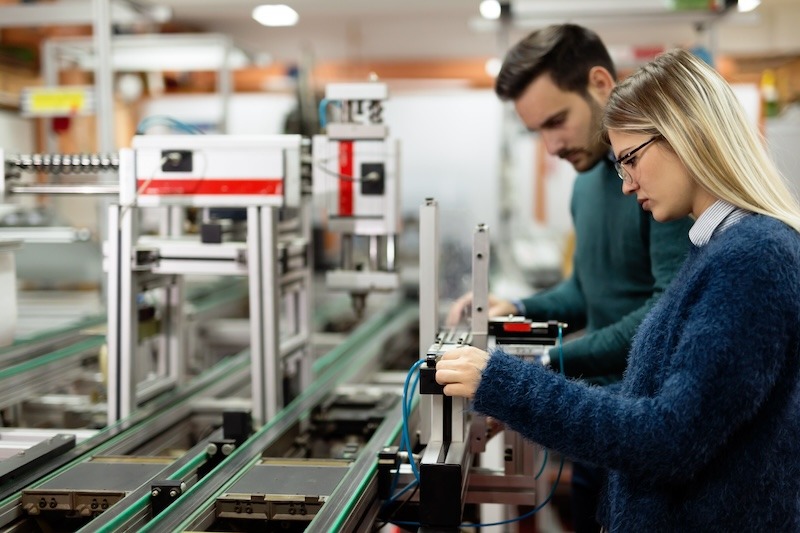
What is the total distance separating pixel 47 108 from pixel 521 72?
8.81 ft

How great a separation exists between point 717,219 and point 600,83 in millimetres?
861

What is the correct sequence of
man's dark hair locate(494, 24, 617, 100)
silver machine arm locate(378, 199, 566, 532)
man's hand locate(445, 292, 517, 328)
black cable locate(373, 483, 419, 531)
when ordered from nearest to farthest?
1. silver machine arm locate(378, 199, 566, 532)
2. black cable locate(373, 483, 419, 531)
3. man's dark hair locate(494, 24, 617, 100)
4. man's hand locate(445, 292, 517, 328)

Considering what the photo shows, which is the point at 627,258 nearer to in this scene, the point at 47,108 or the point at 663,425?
the point at 663,425

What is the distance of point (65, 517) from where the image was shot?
1.65 meters

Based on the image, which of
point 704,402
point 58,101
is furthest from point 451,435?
point 58,101

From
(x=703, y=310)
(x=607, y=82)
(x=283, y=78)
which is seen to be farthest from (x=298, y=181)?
(x=283, y=78)

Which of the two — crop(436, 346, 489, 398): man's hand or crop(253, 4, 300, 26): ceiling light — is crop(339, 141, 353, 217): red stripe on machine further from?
crop(253, 4, 300, 26): ceiling light

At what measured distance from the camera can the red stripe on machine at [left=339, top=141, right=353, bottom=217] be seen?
2.31 meters

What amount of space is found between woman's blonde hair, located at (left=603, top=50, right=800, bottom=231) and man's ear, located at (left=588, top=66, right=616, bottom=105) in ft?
2.29

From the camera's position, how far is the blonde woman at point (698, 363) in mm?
1104

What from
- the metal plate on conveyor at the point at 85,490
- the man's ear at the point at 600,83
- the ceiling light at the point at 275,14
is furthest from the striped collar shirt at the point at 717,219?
the ceiling light at the point at 275,14

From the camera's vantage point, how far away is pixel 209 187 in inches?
90.7

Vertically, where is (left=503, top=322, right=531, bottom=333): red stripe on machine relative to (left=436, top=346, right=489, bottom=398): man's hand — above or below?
above

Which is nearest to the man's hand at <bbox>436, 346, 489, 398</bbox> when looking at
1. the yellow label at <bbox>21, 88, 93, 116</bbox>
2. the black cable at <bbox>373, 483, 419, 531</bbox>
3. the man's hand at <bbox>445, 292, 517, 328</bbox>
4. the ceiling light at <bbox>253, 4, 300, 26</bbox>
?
the black cable at <bbox>373, 483, 419, 531</bbox>
